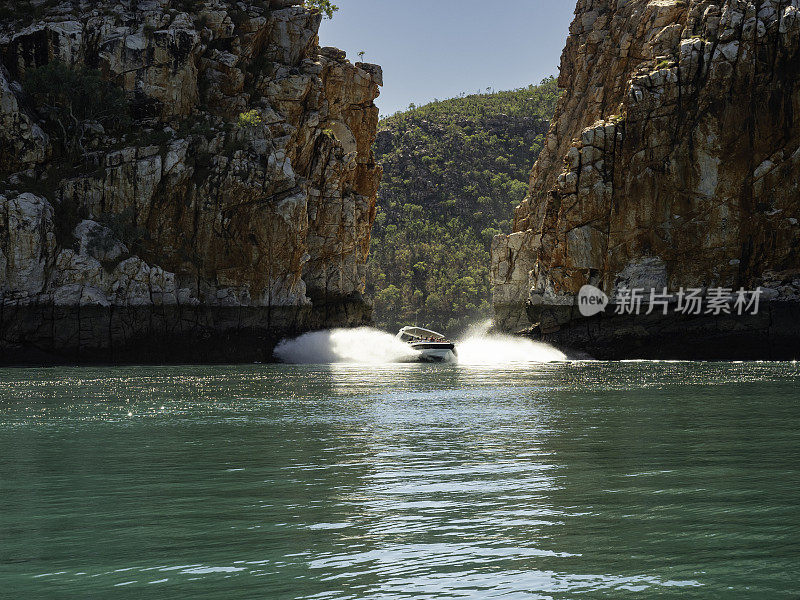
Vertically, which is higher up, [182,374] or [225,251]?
[225,251]

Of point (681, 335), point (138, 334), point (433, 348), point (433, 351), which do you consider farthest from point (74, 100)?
point (681, 335)

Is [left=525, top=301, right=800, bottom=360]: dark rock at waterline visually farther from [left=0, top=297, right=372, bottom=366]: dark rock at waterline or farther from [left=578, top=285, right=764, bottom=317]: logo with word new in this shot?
[left=0, top=297, right=372, bottom=366]: dark rock at waterline

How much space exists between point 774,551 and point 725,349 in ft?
206

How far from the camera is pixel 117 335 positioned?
221ft

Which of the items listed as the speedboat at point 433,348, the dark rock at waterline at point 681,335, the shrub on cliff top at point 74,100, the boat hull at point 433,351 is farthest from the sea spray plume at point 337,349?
the shrub on cliff top at point 74,100

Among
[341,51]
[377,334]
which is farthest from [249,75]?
[377,334]

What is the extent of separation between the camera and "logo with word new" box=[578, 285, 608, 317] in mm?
77312

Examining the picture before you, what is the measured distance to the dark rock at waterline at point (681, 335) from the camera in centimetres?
6912

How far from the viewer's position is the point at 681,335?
72125 mm

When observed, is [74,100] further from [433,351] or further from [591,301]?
[591,301]

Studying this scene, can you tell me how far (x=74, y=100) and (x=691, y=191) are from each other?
52.4 meters

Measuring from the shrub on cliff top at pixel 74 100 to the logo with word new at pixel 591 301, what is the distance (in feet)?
139

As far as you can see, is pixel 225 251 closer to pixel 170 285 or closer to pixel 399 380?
pixel 170 285

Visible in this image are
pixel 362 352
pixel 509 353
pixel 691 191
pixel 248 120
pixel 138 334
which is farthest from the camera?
pixel 509 353
